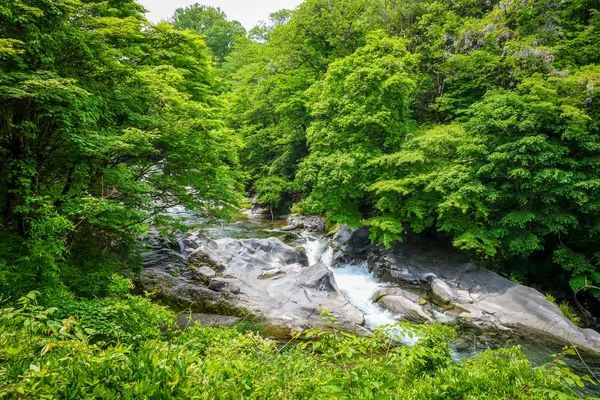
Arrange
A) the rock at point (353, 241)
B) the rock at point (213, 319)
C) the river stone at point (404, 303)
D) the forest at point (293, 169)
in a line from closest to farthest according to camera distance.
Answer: the forest at point (293, 169), the rock at point (213, 319), the river stone at point (404, 303), the rock at point (353, 241)

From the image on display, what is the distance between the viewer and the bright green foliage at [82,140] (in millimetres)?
4230

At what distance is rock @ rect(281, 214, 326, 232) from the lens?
20.3 metres

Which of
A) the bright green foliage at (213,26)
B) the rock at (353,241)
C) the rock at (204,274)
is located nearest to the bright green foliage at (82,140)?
the rock at (204,274)

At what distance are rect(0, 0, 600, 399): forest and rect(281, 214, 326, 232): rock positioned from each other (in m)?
2.19

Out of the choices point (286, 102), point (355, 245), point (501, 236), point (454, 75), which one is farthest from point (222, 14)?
point (501, 236)

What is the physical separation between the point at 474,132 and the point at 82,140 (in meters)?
13.3

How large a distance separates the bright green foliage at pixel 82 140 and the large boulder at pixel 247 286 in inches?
75.7

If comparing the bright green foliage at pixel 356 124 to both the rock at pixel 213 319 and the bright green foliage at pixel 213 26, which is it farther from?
the bright green foliage at pixel 213 26

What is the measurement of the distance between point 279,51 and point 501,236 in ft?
68.0

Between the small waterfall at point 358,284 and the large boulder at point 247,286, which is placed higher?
the large boulder at point 247,286

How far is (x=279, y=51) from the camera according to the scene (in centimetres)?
2355

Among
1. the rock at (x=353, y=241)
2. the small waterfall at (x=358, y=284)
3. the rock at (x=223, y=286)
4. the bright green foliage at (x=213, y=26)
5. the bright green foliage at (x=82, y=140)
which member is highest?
the bright green foliage at (x=213, y=26)

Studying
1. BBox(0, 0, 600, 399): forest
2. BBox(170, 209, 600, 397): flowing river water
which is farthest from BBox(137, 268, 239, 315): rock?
BBox(170, 209, 600, 397): flowing river water

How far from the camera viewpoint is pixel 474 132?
12.0 meters
